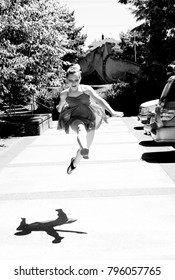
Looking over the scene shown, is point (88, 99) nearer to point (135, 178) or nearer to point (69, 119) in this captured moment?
point (69, 119)

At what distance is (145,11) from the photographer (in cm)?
2886

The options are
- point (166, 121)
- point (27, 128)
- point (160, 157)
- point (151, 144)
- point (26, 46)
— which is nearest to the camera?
point (166, 121)

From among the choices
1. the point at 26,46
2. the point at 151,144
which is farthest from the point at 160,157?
the point at 26,46

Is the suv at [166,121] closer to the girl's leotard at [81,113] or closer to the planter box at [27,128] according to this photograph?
the girl's leotard at [81,113]

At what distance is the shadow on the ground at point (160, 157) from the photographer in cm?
1092

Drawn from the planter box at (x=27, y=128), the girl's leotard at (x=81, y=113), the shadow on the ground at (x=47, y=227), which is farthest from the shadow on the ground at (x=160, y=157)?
the planter box at (x=27, y=128)

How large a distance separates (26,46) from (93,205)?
14683 mm

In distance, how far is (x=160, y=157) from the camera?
1151cm

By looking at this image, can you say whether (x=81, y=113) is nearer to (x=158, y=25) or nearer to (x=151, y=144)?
(x=151, y=144)

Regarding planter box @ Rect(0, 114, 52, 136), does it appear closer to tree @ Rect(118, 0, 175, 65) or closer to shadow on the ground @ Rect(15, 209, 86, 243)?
tree @ Rect(118, 0, 175, 65)

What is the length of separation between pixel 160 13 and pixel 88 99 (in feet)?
82.6

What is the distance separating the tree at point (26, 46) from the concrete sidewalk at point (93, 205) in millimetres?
6361

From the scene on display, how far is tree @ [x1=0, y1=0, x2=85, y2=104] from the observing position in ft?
55.3

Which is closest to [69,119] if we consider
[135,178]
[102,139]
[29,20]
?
[135,178]
